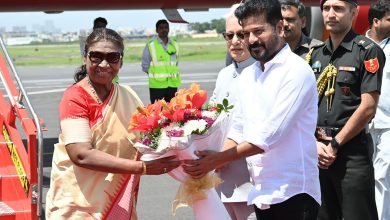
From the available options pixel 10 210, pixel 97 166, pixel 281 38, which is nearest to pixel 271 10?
pixel 281 38

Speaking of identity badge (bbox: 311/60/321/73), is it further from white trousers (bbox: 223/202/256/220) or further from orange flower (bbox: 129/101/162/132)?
orange flower (bbox: 129/101/162/132)

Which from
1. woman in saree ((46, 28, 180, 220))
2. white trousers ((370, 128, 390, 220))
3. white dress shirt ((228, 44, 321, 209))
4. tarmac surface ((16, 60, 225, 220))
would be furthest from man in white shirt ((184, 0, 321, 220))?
tarmac surface ((16, 60, 225, 220))

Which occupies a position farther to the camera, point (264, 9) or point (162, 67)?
point (162, 67)

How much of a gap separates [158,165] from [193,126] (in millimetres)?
257

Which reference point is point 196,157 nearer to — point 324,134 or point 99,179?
point 99,179

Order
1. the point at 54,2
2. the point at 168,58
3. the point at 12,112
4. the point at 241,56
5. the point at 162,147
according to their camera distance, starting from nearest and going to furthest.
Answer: the point at 162,147 < the point at 241,56 < the point at 12,112 < the point at 54,2 < the point at 168,58

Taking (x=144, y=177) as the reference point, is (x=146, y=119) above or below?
above

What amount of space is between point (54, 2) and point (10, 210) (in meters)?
7.69

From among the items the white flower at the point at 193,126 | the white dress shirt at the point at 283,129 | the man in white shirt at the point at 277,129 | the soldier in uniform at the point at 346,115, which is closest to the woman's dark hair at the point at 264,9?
the man in white shirt at the point at 277,129

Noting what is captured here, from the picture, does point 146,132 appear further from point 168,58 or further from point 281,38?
point 168,58

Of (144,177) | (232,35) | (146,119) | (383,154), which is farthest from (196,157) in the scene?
(144,177)

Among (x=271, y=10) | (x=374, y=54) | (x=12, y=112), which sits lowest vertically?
(x=12, y=112)

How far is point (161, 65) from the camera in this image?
13.2 metres

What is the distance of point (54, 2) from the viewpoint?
11.7 meters
